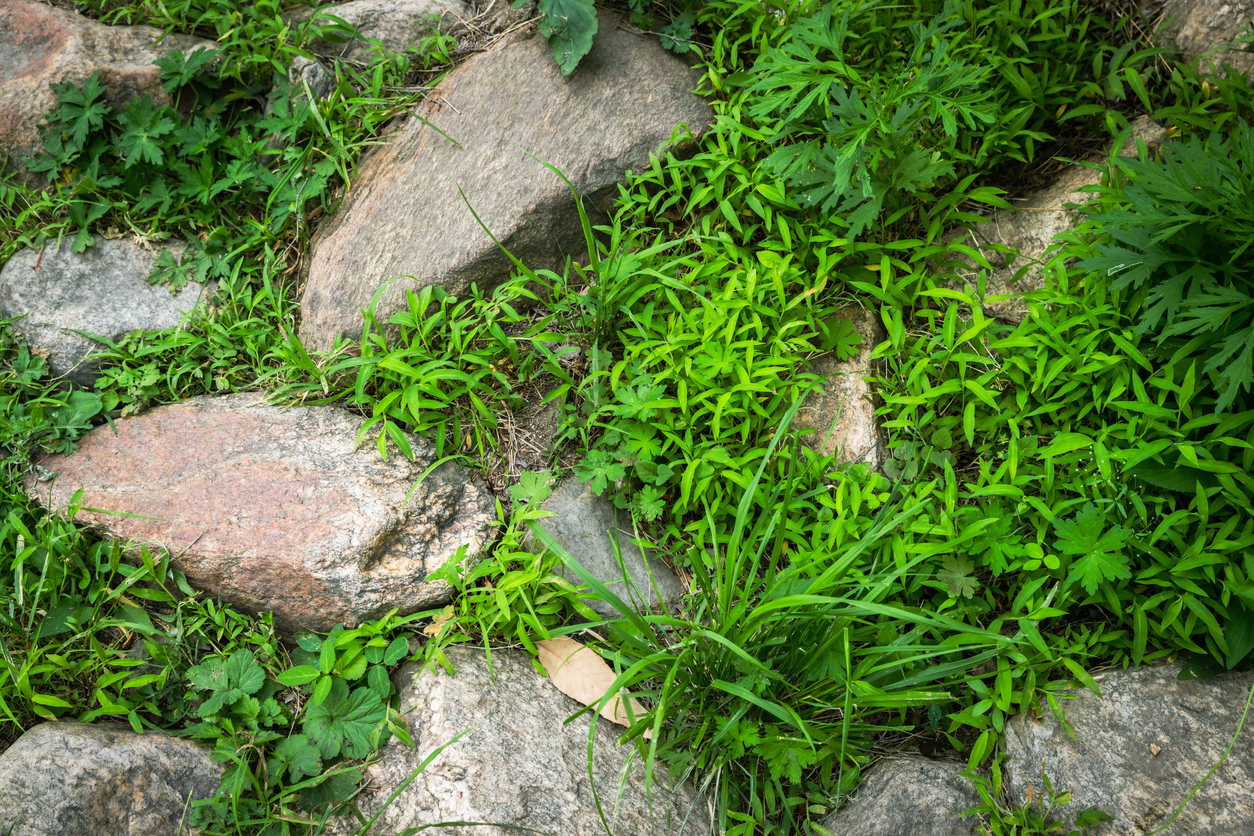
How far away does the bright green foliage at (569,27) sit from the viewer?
291 centimetres

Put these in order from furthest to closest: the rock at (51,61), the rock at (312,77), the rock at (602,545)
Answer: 1. the rock at (312,77)
2. the rock at (51,61)
3. the rock at (602,545)

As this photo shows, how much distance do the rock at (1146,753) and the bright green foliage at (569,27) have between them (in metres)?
2.89

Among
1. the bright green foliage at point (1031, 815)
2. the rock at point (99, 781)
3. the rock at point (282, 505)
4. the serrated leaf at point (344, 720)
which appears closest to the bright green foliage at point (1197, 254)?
the bright green foliage at point (1031, 815)

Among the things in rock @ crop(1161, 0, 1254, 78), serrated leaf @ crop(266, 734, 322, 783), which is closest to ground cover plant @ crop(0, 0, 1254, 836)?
serrated leaf @ crop(266, 734, 322, 783)

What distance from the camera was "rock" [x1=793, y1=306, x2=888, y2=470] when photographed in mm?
2555

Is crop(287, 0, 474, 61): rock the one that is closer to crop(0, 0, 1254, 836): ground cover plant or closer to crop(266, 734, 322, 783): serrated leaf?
crop(0, 0, 1254, 836): ground cover plant

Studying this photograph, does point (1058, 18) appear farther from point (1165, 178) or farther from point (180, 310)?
point (180, 310)

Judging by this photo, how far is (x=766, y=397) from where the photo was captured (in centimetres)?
260

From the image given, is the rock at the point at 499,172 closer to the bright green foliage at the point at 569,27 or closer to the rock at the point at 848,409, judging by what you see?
the bright green foliage at the point at 569,27

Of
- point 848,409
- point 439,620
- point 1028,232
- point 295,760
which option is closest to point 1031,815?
point 848,409

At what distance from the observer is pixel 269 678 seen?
2309mm

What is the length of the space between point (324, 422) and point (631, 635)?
1.43m

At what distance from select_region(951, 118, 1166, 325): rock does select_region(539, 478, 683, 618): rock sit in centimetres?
156

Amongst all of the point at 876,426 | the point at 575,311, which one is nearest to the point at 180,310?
the point at 575,311
